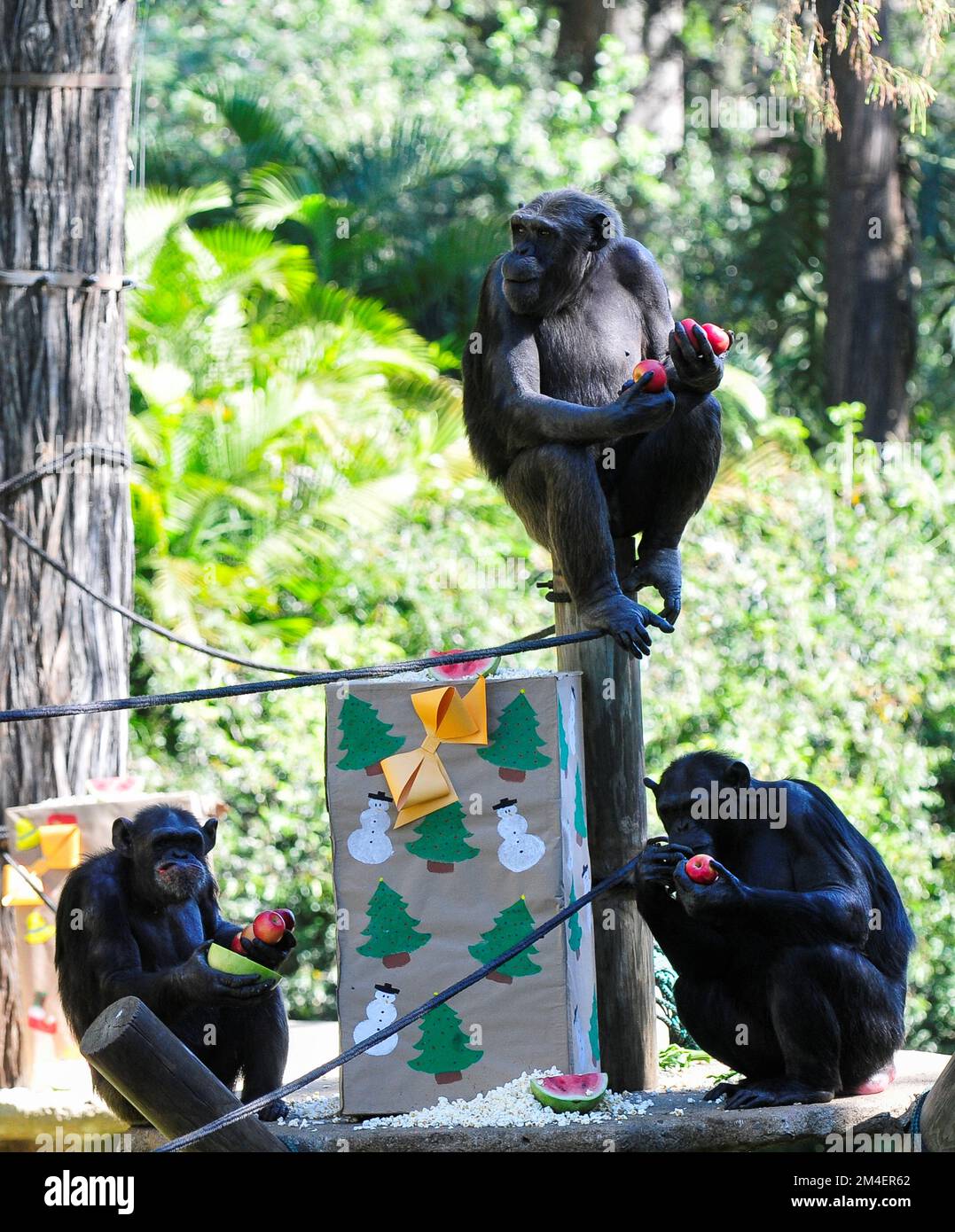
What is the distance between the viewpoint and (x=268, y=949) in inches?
166

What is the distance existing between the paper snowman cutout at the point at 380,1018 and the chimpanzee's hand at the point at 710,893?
887mm

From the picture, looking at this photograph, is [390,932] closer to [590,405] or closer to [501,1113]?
[501,1113]

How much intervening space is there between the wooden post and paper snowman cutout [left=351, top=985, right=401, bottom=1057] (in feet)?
2.84

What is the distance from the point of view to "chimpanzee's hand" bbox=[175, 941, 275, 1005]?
4.24 meters

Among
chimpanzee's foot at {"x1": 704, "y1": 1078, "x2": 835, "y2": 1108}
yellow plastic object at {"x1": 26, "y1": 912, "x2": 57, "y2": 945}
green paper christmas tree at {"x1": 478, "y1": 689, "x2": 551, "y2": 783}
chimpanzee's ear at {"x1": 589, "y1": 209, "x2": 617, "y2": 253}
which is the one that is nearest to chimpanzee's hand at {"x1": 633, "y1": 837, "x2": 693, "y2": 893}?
green paper christmas tree at {"x1": 478, "y1": 689, "x2": 551, "y2": 783}

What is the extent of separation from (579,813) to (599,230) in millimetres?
1908

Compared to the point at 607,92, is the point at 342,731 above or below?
below

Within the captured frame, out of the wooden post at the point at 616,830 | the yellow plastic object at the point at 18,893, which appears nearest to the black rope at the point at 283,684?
the wooden post at the point at 616,830

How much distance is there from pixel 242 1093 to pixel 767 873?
1751mm

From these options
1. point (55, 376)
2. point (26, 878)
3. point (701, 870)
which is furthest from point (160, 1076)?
point (55, 376)

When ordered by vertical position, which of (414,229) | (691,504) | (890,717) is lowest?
(890,717)

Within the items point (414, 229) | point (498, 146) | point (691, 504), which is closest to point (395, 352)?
point (414, 229)

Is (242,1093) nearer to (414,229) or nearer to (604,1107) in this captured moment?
(604,1107)

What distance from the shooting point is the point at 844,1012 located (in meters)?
4.46
